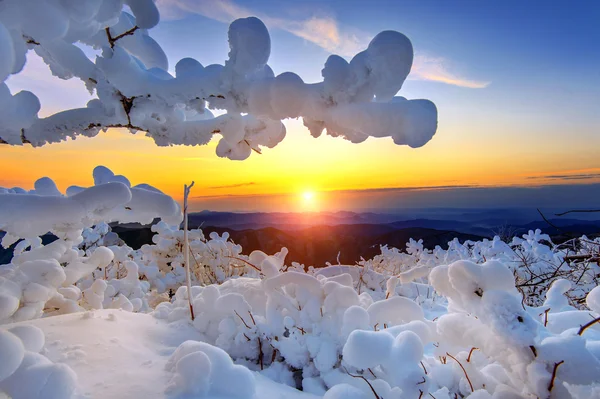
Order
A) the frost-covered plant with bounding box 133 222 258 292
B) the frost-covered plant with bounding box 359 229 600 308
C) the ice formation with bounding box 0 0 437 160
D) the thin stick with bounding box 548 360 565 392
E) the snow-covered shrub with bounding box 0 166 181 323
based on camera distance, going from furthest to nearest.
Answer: the frost-covered plant with bounding box 133 222 258 292
the frost-covered plant with bounding box 359 229 600 308
the snow-covered shrub with bounding box 0 166 181 323
the ice formation with bounding box 0 0 437 160
the thin stick with bounding box 548 360 565 392

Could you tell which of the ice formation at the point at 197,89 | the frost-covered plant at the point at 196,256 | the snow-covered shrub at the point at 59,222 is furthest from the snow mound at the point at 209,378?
the frost-covered plant at the point at 196,256

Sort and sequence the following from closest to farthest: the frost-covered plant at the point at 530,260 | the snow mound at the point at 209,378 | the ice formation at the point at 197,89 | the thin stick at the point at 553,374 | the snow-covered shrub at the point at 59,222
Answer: the thin stick at the point at 553,374 < the ice formation at the point at 197,89 < the snow mound at the point at 209,378 < the snow-covered shrub at the point at 59,222 < the frost-covered plant at the point at 530,260

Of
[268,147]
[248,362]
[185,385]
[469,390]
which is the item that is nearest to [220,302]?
[248,362]

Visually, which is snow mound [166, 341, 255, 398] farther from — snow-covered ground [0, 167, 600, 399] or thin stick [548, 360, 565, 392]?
thin stick [548, 360, 565, 392]

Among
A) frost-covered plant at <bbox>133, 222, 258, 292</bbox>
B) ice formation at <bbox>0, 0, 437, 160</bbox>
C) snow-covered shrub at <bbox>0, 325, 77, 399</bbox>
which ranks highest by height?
ice formation at <bbox>0, 0, 437, 160</bbox>

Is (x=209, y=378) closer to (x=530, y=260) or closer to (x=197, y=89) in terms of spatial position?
(x=197, y=89)

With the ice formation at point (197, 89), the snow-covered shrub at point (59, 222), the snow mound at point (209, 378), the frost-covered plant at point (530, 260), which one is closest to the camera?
the ice formation at point (197, 89)

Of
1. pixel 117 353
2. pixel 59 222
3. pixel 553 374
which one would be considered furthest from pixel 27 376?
pixel 553 374

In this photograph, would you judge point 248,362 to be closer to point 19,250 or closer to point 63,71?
point 63,71

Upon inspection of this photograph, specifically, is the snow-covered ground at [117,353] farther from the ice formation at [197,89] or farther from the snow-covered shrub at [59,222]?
the ice formation at [197,89]

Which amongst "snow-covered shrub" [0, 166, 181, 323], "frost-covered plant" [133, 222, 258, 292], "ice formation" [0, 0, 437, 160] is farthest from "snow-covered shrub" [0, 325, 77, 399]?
"frost-covered plant" [133, 222, 258, 292]
